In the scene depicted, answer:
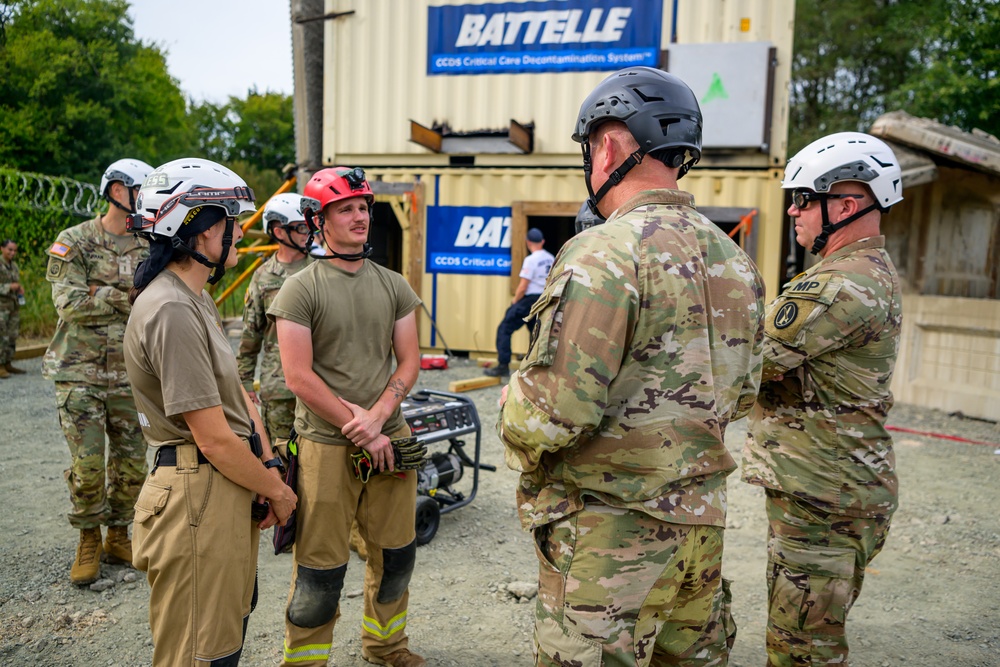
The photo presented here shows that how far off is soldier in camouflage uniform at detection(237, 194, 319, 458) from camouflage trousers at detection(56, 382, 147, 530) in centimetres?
81

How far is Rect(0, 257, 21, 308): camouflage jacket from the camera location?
31.7 feet

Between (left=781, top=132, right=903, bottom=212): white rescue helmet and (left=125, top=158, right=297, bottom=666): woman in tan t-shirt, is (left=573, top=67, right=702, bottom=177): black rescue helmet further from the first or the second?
(left=125, top=158, right=297, bottom=666): woman in tan t-shirt

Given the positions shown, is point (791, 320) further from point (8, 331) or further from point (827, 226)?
point (8, 331)

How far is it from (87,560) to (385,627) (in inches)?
76.8

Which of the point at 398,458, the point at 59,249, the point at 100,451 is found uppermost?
the point at 59,249

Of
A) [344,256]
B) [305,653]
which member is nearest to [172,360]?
[344,256]

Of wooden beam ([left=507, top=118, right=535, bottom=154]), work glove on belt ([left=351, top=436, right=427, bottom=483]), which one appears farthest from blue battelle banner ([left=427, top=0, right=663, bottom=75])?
work glove on belt ([left=351, top=436, right=427, bottom=483])

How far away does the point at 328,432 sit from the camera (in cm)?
325

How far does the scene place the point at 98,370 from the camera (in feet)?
14.4

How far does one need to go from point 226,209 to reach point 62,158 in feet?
92.4

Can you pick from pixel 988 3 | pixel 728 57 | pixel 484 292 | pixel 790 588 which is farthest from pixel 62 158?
pixel 790 588

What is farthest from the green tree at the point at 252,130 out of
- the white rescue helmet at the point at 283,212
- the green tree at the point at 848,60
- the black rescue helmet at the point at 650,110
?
the black rescue helmet at the point at 650,110

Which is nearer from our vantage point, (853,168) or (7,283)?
(853,168)

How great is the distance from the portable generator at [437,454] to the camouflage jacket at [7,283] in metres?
7.13
